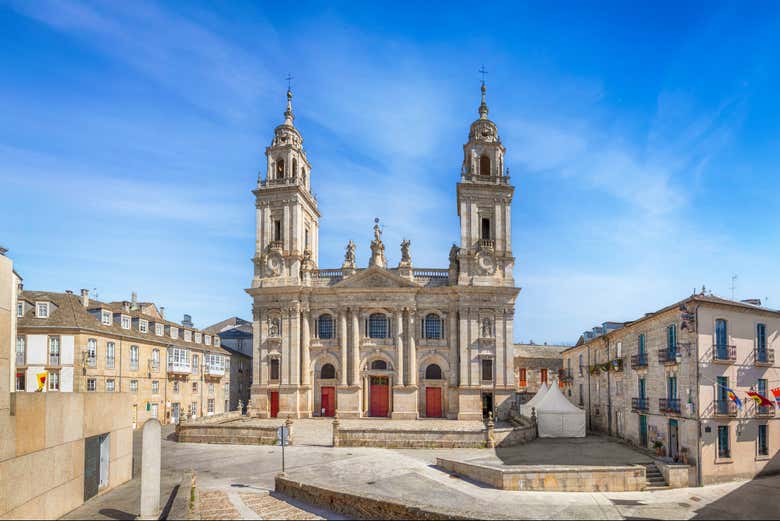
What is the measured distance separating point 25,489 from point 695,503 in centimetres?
2125

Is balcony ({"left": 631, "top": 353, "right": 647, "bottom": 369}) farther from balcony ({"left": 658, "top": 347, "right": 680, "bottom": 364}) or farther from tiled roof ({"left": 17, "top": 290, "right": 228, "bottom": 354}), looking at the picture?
tiled roof ({"left": 17, "top": 290, "right": 228, "bottom": 354})

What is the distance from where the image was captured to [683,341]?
2578 cm

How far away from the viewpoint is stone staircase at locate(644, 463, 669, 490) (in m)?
23.4

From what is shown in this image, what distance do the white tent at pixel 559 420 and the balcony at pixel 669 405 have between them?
850cm

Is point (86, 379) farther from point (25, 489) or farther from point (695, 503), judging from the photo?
point (695, 503)

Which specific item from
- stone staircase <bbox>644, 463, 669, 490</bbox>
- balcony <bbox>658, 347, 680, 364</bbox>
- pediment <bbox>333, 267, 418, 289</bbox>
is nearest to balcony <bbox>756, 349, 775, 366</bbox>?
balcony <bbox>658, 347, 680, 364</bbox>

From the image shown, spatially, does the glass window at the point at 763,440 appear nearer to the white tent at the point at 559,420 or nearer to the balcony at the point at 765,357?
the balcony at the point at 765,357

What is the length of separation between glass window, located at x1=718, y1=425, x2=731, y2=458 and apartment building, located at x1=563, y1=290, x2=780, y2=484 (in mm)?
37

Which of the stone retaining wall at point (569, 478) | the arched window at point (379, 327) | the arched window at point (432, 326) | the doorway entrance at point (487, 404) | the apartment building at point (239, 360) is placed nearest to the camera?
the stone retaining wall at point (569, 478)

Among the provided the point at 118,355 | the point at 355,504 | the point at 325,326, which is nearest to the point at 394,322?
the point at 325,326

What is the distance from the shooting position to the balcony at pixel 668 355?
1040 inches

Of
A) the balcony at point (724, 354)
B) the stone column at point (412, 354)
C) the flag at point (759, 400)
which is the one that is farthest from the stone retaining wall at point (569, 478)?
the stone column at point (412, 354)

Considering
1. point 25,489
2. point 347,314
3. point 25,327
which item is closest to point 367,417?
point 347,314

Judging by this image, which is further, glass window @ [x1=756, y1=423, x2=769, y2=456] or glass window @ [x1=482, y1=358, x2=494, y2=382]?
glass window @ [x1=482, y1=358, x2=494, y2=382]
